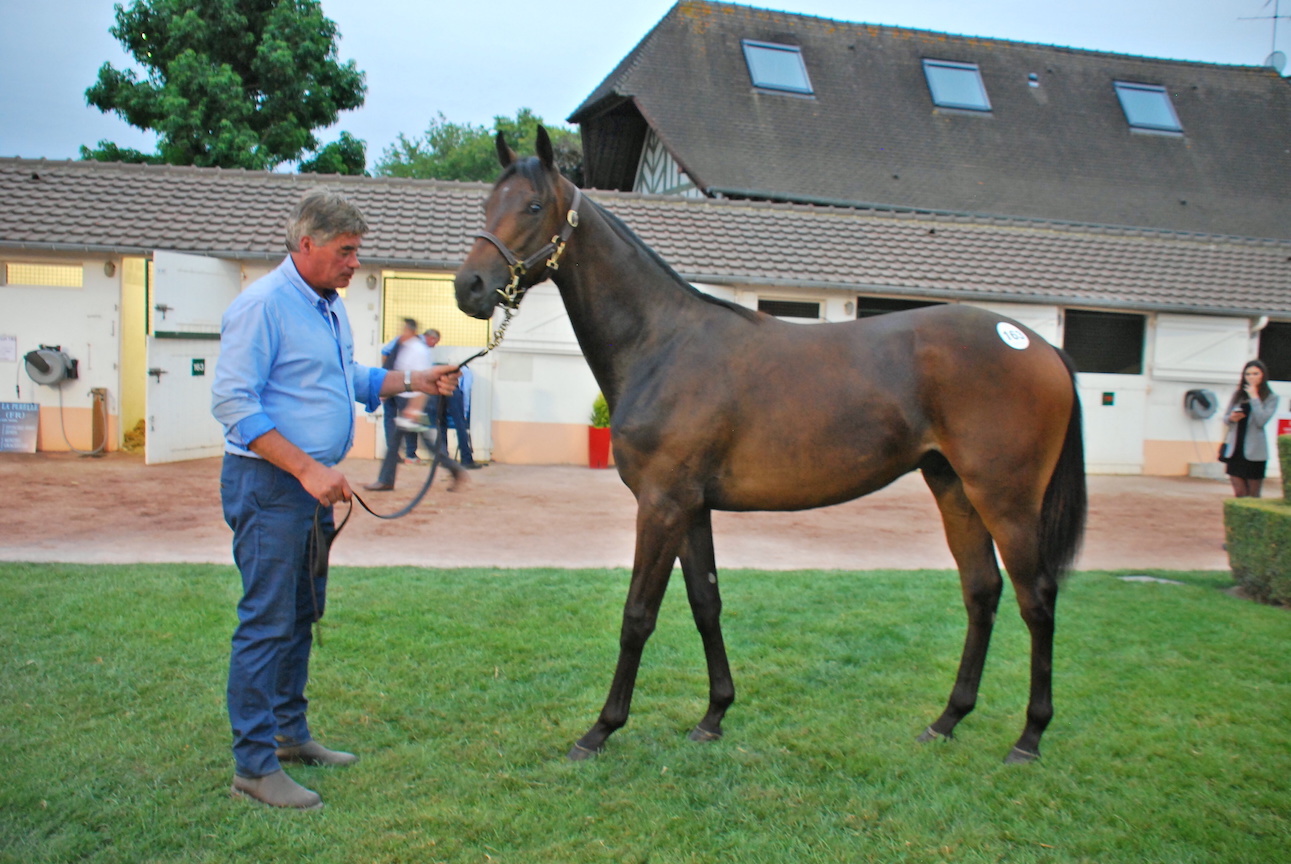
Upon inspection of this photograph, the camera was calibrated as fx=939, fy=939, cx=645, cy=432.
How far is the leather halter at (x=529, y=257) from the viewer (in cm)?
338

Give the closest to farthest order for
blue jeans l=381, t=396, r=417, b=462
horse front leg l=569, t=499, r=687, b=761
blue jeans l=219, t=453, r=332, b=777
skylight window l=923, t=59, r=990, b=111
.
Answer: blue jeans l=219, t=453, r=332, b=777, horse front leg l=569, t=499, r=687, b=761, blue jeans l=381, t=396, r=417, b=462, skylight window l=923, t=59, r=990, b=111

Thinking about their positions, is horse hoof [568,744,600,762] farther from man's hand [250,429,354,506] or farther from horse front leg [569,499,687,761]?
man's hand [250,429,354,506]

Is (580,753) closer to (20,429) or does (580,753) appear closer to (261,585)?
(261,585)

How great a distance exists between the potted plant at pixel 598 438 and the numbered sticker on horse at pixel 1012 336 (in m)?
9.30

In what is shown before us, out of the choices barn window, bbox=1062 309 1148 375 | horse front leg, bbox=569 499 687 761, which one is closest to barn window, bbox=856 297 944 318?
barn window, bbox=1062 309 1148 375

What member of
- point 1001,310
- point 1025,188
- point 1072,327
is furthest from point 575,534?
point 1025,188

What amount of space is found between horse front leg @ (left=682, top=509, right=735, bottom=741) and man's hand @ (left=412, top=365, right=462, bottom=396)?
3.60 feet

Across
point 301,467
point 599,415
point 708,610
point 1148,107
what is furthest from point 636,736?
point 1148,107

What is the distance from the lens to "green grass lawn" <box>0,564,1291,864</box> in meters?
3.01

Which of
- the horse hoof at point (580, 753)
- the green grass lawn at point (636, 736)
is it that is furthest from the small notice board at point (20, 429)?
the horse hoof at point (580, 753)

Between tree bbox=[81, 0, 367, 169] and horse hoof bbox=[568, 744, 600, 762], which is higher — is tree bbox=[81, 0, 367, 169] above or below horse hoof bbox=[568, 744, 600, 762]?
above

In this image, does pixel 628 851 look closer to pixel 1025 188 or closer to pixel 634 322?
pixel 634 322

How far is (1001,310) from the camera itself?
14.4 metres

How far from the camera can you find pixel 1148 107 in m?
23.2
